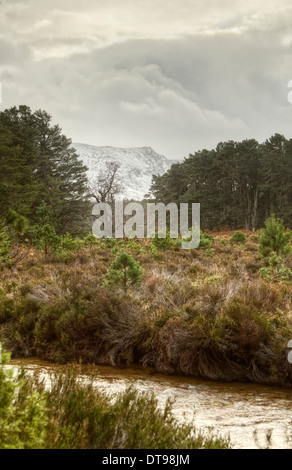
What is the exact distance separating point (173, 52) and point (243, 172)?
92.1 feet

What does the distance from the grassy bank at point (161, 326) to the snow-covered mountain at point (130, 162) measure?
84455mm

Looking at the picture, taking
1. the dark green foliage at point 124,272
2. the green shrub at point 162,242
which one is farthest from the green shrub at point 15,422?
the green shrub at point 162,242

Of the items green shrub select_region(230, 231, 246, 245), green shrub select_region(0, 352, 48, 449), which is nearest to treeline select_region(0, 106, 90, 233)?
green shrub select_region(230, 231, 246, 245)

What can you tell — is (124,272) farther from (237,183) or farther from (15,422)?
(237,183)

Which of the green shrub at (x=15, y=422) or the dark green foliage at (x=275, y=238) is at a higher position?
the dark green foliage at (x=275, y=238)

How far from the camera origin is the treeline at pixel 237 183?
131 ft

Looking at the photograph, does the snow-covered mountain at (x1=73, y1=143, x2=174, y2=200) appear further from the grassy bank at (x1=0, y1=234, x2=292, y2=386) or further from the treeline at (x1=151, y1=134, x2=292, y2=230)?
the grassy bank at (x1=0, y1=234, x2=292, y2=386)

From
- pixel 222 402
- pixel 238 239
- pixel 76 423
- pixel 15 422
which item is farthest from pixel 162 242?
pixel 15 422

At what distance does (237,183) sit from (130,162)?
294ft

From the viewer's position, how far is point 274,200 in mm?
42031

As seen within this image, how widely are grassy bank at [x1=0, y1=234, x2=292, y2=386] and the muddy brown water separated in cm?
31

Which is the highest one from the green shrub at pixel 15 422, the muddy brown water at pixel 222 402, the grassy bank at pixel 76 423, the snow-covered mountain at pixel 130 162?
the snow-covered mountain at pixel 130 162

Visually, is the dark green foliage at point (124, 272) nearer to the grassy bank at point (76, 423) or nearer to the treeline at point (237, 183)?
the grassy bank at point (76, 423)
